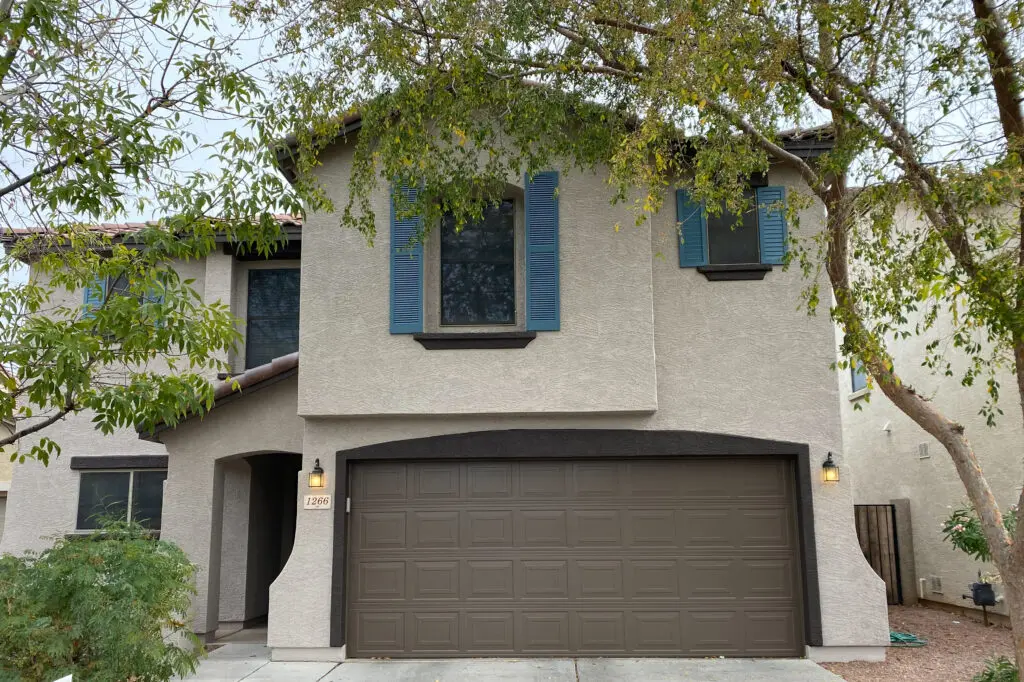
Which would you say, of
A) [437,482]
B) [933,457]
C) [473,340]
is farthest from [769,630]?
[933,457]

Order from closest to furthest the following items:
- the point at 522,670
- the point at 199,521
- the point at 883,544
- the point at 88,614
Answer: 1. the point at 88,614
2. the point at 522,670
3. the point at 199,521
4. the point at 883,544

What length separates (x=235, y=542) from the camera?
42.1ft

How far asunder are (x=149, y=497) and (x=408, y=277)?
5.99 meters

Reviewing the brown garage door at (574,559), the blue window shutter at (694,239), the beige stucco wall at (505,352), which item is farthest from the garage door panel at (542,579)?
the blue window shutter at (694,239)

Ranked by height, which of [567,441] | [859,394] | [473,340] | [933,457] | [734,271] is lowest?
[933,457]

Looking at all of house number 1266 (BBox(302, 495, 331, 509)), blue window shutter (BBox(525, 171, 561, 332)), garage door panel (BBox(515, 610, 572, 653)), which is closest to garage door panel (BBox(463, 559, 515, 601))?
garage door panel (BBox(515, 610, 572, 653))

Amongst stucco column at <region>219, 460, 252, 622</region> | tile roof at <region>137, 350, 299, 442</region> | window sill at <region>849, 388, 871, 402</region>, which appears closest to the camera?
tile roof at <region>137, 350, 299, 442</region>

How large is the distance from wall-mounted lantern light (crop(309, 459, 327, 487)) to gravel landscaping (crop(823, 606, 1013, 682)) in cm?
579

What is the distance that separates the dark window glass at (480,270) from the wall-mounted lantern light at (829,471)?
3858 millimetres

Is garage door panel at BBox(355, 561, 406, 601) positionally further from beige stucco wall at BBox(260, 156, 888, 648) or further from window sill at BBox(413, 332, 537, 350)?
window sill at BBox(413, 332, 537, 350)

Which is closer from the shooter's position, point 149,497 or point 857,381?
point 149,497

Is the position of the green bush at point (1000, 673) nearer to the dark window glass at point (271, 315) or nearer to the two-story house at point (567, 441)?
the two-story house at point (567, 441)

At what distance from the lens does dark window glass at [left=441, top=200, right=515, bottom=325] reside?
10516 millimetres

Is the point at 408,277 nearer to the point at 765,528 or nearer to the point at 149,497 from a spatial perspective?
the point at 765,528
